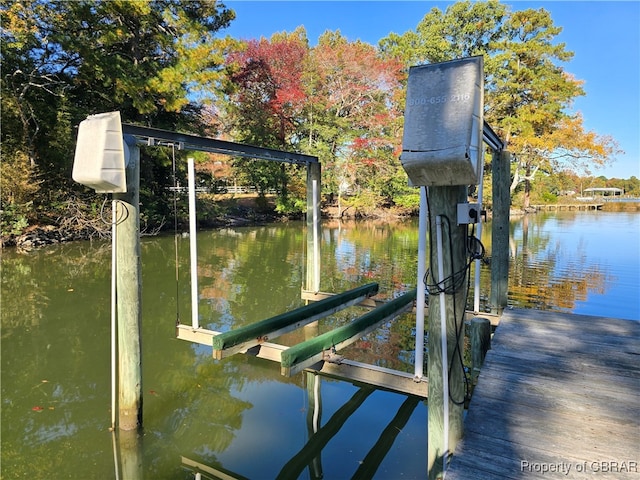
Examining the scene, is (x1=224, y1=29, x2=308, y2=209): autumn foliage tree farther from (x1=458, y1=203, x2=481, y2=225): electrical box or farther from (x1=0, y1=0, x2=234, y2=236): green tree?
(x1=458, y1=203, x2=481, y2=225): electrical box

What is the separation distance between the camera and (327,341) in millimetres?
3213

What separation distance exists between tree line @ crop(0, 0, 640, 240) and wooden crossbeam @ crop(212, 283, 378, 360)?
454 inches

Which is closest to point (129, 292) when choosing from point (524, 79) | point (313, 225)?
point (313, 225)

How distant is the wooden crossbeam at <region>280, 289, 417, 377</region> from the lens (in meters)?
2.83

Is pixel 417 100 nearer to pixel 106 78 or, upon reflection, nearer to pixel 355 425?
pixel 355 425

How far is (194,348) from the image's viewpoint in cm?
518

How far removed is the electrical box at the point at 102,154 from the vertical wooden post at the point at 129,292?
0.16 metres

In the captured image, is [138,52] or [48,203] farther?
A: [138,52]

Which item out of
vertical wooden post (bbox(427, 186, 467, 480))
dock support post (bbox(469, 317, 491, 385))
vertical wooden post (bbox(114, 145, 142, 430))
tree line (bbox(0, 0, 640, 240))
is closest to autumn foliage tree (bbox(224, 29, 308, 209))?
tree line (bbox(0, 0, 640, 240))

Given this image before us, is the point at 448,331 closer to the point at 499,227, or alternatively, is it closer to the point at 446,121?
the point at 446,121

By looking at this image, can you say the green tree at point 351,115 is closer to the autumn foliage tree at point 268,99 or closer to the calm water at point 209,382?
the autumn foliage tree at point 268,99

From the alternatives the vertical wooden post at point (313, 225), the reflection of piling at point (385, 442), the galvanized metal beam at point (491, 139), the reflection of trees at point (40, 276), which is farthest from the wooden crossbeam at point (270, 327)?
the reflection of trees at point (40, 276)

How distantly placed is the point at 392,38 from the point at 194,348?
26847mm

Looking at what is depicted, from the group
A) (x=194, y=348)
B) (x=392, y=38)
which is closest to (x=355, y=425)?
(x=194, y=348)
